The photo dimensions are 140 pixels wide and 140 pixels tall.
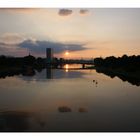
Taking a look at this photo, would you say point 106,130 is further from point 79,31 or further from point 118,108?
point 79,31

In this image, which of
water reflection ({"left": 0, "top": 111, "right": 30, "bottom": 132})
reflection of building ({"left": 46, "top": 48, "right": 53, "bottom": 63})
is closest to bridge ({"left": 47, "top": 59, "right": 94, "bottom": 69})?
reflection of building ({"left": 46, "top": 48, "right": 53, "bottom": 63})

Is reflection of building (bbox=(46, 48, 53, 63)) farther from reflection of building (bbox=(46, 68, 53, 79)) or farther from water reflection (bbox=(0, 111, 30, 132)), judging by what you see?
water reflection (bbox=(0, 111, 30, 132))

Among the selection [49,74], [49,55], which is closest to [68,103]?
[49,74]

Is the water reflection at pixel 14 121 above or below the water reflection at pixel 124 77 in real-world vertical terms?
below

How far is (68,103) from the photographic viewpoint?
3.89 metres

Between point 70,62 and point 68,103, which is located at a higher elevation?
point 70,62

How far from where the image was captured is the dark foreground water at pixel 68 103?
3.87m

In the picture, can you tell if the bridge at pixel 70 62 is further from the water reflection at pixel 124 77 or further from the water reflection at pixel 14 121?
the water reflection at pixel 14 121

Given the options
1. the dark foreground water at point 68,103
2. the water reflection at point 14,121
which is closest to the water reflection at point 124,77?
the dark foreground water at point 68,103

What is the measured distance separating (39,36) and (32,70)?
0.26 meters

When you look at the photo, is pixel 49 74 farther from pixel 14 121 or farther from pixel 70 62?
pixel 14 121

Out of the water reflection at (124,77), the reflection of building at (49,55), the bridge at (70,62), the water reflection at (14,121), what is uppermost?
the reflection of building at (49,55)

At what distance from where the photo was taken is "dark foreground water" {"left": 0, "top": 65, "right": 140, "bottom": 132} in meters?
3.87
